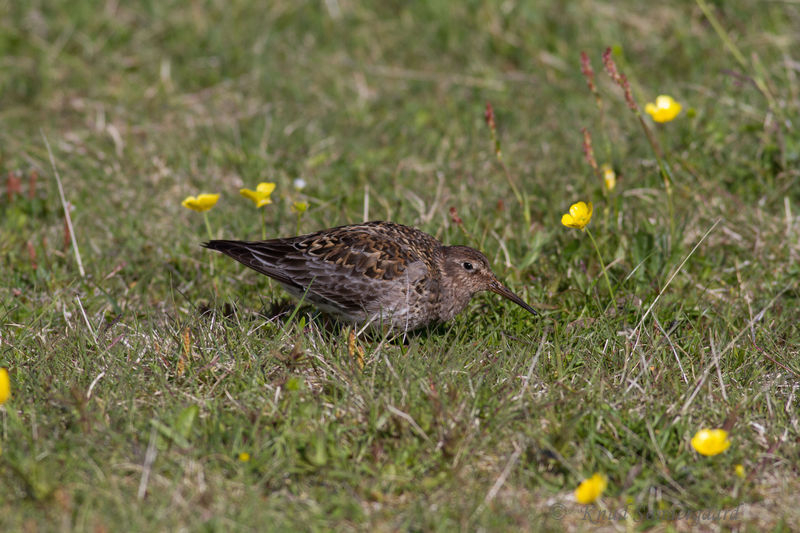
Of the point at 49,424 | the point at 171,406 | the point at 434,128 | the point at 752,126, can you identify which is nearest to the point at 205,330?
the point at 171,406

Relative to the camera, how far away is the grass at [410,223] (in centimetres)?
386

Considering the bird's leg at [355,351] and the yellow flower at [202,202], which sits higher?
the yellow flower at [202,202]

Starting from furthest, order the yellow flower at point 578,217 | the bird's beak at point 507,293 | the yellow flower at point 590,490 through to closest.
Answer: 1. the bird's beak at point 507,293
2. the yellow flower at point 578,217
3. the yellow flower at point 590,490

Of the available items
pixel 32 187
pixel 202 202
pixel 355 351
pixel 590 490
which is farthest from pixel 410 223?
pixel 590 490

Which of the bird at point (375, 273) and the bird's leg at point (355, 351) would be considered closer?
the bird's leg at point (355, 351)

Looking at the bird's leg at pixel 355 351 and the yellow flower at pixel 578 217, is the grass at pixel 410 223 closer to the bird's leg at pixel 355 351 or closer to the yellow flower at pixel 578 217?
the bird's leg at pixel 355 351

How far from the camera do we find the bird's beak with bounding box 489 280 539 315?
218 inches

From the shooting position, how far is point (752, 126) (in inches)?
286

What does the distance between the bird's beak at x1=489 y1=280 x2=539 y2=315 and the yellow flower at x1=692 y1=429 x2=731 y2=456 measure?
178cm

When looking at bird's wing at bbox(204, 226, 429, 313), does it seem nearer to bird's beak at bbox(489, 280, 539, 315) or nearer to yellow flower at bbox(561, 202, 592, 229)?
bird's beak at bbox(489, 280, 539, 315)

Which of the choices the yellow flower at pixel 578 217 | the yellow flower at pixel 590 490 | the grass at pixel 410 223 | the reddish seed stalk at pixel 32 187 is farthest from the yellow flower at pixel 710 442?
the reddish seed stalk at pixel 32 187

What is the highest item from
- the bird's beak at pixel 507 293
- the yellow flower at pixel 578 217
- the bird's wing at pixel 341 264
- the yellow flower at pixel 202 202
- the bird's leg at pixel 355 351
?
the yellow flower at pixel 578 217

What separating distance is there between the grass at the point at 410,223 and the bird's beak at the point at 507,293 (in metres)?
0.15

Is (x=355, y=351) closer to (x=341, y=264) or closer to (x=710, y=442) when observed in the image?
(x=341, y=264)
